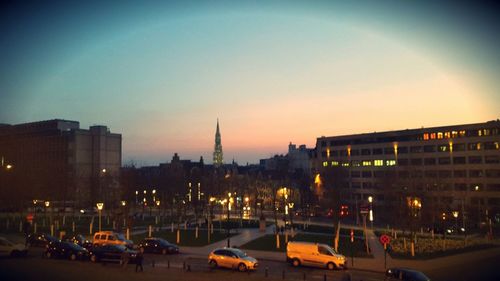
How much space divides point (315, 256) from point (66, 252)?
20682 millimetres

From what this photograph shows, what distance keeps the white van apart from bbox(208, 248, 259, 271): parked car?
350 centimetres

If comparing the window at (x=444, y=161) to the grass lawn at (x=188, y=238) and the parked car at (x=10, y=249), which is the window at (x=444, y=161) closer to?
the grass lawn at (x=188, y=238)

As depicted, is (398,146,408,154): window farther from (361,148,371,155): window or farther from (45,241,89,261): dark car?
(45,241,89,261): dark car

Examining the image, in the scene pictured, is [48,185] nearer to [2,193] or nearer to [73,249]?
[2,193]

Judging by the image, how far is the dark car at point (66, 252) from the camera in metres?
36.5

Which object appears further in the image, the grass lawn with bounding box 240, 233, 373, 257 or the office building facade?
the office building facade

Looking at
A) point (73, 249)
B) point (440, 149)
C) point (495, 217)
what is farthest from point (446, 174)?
point (73, 249)

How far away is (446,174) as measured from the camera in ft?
313

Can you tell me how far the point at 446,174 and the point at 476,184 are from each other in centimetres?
641

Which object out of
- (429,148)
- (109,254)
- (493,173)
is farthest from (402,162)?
(109,254)

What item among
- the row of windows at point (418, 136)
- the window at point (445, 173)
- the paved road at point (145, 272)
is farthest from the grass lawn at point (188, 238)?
the row of windows at point (418, 136)

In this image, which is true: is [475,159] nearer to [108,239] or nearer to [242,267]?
[242,267]

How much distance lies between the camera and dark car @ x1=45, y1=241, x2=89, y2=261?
36500 millimetres

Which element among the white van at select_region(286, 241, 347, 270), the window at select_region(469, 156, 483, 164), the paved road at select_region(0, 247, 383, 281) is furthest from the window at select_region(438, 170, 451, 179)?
the paved road at select_region(0, 247, 383, 281)
